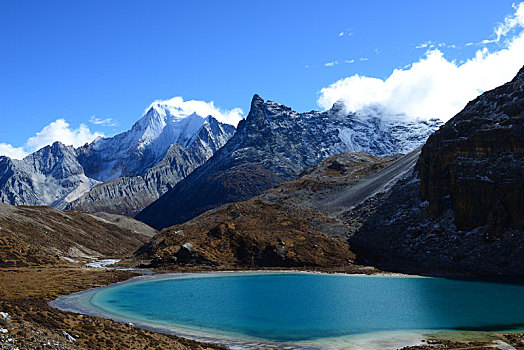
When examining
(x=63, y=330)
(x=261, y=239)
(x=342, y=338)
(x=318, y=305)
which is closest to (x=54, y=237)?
(x=261, y=239)

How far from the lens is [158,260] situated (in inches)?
3632

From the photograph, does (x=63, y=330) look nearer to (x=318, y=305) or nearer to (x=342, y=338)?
(x=342, y=338)

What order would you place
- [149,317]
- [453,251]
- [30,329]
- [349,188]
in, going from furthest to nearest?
1. [349,188]
2. [453,251]
3. [149,317]
4. [30,329]

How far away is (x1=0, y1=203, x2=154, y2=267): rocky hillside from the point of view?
9250 centimetres

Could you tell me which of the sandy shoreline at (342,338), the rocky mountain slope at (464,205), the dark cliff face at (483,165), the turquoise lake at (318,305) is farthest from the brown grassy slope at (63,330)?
the dark cliff face at (483,165)

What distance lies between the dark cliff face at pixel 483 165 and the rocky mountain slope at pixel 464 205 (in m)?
0.15

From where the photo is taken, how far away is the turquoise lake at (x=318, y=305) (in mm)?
37625

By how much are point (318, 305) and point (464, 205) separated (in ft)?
159

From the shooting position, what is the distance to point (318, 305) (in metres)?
47.2

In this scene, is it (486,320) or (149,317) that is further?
A: (149,317)

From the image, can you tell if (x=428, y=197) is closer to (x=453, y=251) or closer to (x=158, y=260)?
(x=453, y=251)

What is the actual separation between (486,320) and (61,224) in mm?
128409

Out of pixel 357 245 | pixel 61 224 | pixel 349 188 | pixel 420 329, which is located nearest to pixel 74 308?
pixel 420 329

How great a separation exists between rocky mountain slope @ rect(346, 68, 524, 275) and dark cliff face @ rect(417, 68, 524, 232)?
15cm
